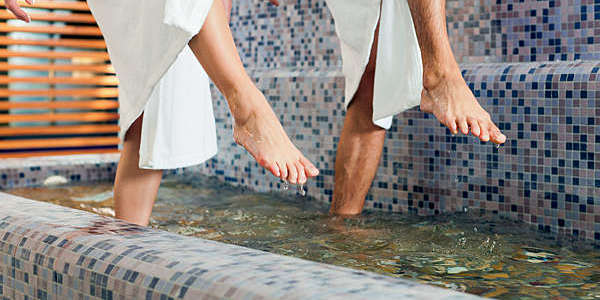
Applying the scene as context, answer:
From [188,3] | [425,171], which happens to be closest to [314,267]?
[188,3]

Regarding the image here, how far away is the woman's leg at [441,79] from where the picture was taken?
1548 millimetres

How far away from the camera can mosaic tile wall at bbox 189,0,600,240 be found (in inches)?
67.2

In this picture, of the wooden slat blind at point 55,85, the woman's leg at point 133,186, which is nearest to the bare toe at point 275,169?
the woman's leg at point 133,186

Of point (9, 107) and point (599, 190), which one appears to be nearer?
point (599, 190)

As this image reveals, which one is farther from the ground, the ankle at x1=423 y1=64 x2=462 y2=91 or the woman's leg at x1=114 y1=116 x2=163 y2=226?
the ankle at x1=423 y1=64 x2=462 y2=91

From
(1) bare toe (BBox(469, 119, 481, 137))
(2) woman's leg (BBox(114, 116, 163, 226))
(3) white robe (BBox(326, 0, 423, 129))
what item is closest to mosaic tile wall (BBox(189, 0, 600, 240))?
(3) white robe (BBox(326, 0, 423, 129))

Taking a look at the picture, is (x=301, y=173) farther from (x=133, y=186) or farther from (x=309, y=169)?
(x=133, y=186)

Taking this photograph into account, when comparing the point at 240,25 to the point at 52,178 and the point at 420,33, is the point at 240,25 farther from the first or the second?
the point at 420,33

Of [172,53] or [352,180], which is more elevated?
[172,53]

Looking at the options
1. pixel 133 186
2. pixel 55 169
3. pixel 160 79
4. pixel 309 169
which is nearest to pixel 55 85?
pixel 55 169

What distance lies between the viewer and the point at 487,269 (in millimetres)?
1280

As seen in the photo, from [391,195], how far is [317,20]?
850 millimetres

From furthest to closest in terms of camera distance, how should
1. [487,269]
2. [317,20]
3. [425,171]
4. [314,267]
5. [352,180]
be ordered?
[317,20]
[425,171]
[352,180]
[487,269]
[314,267]

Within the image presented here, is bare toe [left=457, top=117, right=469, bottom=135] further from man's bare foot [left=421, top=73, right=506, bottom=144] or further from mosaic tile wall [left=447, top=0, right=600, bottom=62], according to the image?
mosaic tile wall [left=447, top=0, right=600, bottom=62]
